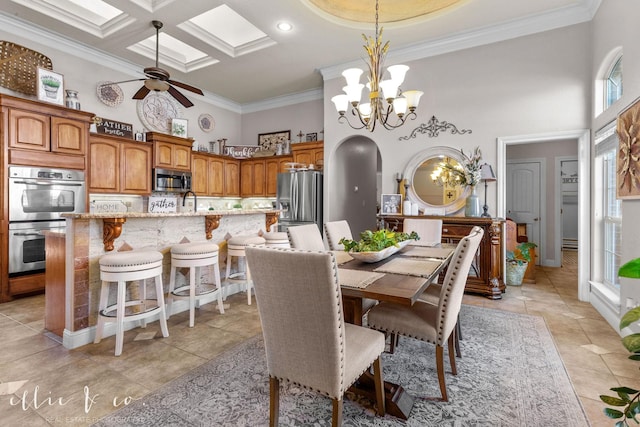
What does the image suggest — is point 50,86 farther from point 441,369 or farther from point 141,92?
point 441,369

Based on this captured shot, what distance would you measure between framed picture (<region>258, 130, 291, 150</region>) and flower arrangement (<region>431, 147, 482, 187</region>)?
126 inches

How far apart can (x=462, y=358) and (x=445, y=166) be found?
271 centimetres

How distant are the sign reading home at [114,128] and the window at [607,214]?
6077mm

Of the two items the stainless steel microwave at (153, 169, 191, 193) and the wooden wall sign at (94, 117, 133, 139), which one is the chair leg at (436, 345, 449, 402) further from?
the wooden wall sign at (94, 117, 133, 139)

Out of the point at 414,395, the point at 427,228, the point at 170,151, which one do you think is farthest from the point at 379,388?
the point at 170,151

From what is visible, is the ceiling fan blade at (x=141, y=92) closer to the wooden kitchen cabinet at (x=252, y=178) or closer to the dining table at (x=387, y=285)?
the wooden kitchen cabinet at (x=252, y=178)

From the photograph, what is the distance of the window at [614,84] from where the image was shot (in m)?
3.05

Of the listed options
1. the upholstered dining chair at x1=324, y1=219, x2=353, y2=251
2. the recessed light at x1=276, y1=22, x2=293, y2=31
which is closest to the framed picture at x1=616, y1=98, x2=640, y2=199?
the upholstered dining chair at x1=324, y1=219, x2=353, y2=251

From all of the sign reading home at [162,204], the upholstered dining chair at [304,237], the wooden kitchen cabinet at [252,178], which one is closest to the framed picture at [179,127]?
the sign reading home at [162,204]

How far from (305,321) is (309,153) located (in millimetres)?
4686

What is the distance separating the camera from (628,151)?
8.00ft

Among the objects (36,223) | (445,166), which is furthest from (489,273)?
(36,223)

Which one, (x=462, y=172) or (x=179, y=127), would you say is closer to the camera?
(x=462, y=172)

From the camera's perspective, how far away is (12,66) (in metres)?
3.81
